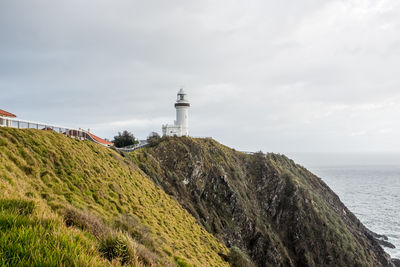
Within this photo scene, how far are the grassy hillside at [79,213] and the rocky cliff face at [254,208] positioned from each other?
32.1ft

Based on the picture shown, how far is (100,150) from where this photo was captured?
2180 centimetres

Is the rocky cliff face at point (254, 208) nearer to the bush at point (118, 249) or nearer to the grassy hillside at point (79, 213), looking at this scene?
the grassy hillside at point (79, 213)

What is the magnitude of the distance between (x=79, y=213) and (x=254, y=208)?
36.3 meters

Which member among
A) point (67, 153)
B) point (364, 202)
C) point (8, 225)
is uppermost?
point (67, 153)

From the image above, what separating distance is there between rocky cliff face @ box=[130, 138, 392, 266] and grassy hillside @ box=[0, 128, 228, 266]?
9.78m

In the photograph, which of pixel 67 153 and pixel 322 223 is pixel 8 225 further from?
pixel 322 223

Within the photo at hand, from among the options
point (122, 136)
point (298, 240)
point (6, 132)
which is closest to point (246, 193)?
point (298, 240)

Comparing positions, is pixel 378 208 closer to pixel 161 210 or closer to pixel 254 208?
pixel 254 208

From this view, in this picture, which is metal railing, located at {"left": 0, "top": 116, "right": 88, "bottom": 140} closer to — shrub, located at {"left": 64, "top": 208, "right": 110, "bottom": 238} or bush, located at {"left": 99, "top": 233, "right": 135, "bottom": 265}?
shrub, located at {"left": 64, "top": 208, "right": 110, "bottom": 238}

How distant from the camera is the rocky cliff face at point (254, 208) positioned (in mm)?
31562

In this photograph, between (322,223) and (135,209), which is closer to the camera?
(135,209)

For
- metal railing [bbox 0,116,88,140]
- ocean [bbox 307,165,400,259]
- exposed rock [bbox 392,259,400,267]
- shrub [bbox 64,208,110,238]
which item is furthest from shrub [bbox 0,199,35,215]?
ocean [bbox 307,165,400,259]

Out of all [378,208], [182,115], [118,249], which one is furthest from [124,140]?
[378,208]

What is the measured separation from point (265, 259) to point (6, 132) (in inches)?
1288
